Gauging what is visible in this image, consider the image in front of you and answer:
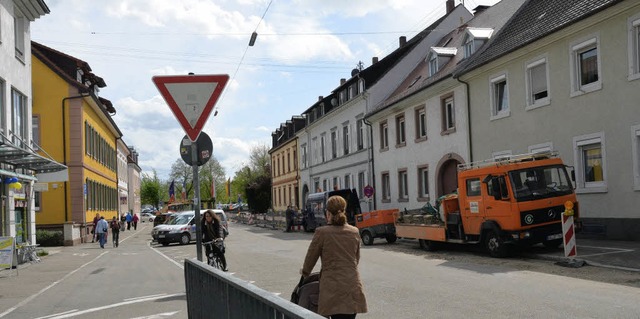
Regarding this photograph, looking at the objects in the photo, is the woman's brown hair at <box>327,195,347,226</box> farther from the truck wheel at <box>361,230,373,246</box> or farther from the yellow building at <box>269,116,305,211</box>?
the yellow building at <box>269,116,305,211</box>

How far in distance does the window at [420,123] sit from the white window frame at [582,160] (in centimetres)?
1151

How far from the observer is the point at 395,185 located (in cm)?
3369

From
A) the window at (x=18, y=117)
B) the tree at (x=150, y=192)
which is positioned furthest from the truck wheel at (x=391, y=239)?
the tree at (x=150, y=192)

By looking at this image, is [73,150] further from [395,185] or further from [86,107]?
[395,185]

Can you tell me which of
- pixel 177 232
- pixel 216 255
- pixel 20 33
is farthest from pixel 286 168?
pixel 216 255

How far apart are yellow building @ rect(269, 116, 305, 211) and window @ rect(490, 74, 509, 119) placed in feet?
116

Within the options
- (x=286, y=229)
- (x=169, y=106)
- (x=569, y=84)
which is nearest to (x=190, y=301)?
(x=169, y=106)

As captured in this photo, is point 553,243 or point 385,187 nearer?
point 553,243

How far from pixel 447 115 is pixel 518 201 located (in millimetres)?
12321

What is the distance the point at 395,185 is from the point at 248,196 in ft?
149

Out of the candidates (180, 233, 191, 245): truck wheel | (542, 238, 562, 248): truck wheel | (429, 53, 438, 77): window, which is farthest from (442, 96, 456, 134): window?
(180, 233, 191, 245): truck wheel

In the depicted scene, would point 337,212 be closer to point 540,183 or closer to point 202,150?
point 202,150

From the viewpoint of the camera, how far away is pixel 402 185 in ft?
109

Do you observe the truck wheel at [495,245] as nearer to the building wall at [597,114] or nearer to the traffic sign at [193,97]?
the building wall at [597,114]
